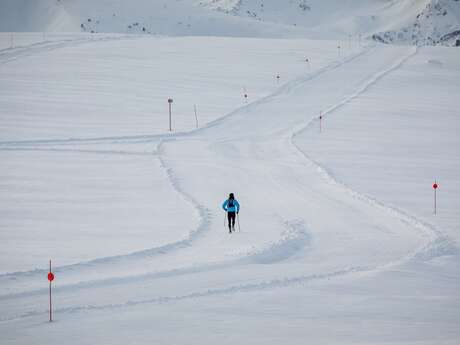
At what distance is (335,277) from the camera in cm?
1487

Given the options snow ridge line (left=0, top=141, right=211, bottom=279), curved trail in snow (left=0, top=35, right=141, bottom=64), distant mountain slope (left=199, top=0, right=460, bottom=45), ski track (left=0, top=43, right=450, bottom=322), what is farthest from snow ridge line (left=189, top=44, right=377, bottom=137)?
distant mountain slope (left=199, top=0, right=460, bottom=45)

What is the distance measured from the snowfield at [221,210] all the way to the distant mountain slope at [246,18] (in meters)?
66.3

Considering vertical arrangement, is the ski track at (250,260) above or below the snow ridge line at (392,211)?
below

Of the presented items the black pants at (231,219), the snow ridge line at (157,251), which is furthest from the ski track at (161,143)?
the black pants at (231,219)

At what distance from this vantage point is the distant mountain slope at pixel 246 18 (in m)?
118

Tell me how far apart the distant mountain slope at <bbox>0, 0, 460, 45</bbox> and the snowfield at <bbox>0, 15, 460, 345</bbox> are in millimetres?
66341

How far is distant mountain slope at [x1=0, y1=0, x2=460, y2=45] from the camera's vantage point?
388ft

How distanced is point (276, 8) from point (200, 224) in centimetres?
18020

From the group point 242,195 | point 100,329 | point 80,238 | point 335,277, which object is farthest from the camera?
point 242,195

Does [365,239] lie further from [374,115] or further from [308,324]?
[374,115]

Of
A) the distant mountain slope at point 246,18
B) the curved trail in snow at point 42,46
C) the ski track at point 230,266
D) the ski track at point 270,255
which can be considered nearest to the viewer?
the ski track at point 230,266

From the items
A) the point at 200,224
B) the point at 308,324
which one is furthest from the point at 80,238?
the point at 308,324

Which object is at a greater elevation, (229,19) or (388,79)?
(229,19)

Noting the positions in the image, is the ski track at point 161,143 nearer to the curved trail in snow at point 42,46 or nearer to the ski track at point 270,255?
the ski track at point 270,255
